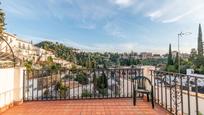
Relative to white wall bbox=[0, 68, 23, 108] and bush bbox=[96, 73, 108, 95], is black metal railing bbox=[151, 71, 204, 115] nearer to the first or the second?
bush bbox=[96, 73, 108, 95]

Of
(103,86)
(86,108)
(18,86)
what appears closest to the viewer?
(86,108)

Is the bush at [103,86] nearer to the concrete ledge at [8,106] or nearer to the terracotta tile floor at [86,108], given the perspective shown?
the terracotta tile floor at [86,108]

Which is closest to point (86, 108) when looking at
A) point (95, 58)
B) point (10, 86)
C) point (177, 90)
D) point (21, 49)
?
point (10, 86)

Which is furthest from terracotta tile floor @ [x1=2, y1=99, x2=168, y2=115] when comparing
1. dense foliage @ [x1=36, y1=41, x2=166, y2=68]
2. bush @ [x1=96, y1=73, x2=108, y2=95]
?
dense foliage @ [x1=36, y1=41, x2=166, y2=68]

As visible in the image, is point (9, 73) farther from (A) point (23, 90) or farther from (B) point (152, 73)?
(B) point (152, 73)

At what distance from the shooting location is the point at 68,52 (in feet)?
200

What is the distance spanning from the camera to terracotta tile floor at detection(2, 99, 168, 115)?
542cm

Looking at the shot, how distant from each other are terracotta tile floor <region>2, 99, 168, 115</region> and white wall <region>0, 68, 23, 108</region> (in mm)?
235

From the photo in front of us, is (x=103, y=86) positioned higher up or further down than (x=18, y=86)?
further down

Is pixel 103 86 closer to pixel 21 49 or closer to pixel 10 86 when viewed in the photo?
pixel 10 86

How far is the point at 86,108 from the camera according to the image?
5.85 metres

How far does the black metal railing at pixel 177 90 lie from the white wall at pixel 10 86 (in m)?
3.56

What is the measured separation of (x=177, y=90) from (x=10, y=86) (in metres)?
3.95

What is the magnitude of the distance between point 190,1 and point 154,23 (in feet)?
26.6
